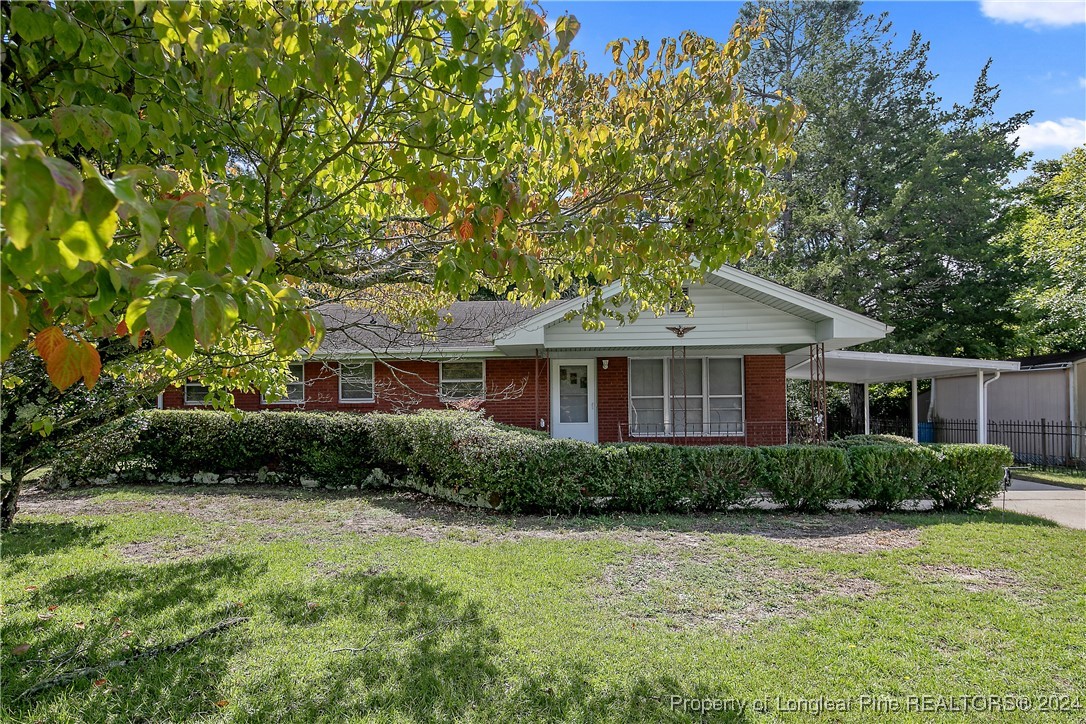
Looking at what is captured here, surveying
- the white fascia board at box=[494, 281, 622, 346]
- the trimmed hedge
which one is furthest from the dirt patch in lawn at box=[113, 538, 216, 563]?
the white fascia board at box=[494, 281, 622, 346]

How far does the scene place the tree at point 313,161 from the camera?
52.1 inches

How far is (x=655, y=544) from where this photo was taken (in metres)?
6.61

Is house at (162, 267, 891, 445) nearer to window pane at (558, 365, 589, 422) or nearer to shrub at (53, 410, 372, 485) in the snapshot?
window pane at (558, 365, 589, 422)

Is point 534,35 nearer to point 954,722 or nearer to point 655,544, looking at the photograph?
point 954,722

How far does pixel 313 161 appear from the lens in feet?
10.5

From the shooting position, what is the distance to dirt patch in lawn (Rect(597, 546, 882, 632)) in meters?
4.57

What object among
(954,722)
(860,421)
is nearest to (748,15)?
(860,421)

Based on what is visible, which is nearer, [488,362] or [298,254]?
[298,254]

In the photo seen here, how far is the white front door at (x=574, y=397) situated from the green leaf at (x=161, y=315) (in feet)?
42.0

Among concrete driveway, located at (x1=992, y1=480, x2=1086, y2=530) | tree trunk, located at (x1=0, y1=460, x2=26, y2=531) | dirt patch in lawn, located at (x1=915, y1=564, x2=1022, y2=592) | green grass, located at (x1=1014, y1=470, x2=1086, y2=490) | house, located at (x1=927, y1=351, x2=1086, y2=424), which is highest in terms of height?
Result: house, located at (x1=927, y1=351, x2=1086, y2=424)

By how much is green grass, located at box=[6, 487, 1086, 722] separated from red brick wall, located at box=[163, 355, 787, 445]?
6193 millimetres

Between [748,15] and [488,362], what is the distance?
25.3 m

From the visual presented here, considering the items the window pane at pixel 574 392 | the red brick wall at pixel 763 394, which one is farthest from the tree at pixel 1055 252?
the window pane at pixel 574 392

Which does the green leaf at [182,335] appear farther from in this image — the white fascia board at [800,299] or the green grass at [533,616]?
the white fascia board at [800,299]
